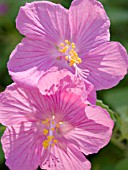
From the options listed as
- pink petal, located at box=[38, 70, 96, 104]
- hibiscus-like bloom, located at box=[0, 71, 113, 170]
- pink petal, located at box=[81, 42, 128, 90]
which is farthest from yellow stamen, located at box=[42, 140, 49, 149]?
pink petal, located at box=[81, 42, 128, 90]

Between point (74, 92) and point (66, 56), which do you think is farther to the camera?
point (66, 56)

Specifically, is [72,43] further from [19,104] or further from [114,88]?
[114,88]

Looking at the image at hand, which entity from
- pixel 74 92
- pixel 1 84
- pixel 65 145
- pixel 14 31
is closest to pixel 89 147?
pixel 65 145

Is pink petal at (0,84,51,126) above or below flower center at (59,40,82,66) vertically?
below

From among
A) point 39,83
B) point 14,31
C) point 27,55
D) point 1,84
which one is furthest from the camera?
point 14,31

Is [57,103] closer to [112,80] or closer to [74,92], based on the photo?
[74,92]

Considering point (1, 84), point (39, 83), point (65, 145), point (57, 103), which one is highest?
point (39, 83)

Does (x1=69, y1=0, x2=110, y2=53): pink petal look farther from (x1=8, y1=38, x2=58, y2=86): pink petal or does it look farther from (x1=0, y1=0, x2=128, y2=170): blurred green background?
(x1=0, y1=0, x2=128, y2=170): blurred green background
